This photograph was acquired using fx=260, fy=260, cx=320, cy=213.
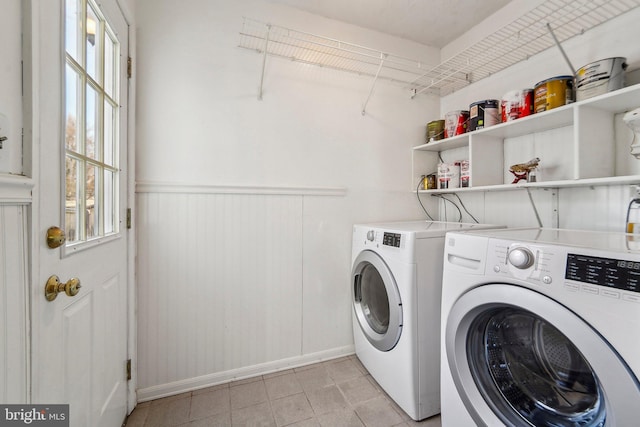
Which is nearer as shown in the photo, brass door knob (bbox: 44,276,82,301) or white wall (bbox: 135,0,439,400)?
brass door knob (bbox: 44,276,82,301)

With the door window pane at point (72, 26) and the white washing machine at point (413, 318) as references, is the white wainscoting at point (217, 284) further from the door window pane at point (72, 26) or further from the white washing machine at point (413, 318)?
the door window pane at point (72, 26)

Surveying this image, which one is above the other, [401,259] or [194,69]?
[194,69]

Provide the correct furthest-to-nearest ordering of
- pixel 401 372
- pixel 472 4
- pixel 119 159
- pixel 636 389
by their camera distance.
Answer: pixel 472 4 < pixel 401 372 < pixel 119 159 < pixel 636 389

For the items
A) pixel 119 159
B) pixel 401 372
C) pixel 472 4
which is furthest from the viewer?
pixel 472 4

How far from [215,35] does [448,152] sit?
1867 mm

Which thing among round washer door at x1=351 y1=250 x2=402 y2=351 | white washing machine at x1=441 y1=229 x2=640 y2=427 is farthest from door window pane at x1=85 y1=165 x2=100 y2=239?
white washing machine at x1=441 y1=229 x2=640 y2=427

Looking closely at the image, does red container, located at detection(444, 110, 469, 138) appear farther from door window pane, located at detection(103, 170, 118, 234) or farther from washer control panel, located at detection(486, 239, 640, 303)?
door window pane, located at detection(103, 170, 118, 234)

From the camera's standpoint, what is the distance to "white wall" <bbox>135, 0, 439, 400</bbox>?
148 centimetres

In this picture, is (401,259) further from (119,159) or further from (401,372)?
(119,159)

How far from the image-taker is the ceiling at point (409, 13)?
170cm

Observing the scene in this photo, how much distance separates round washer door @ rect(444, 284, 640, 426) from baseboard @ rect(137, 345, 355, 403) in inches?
39.5

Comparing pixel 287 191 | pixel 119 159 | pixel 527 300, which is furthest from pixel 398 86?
pixel 119 159

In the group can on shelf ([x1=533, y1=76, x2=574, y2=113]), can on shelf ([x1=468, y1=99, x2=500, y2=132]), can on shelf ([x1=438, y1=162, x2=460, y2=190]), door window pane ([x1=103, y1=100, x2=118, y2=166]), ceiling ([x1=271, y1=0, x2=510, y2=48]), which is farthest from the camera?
can on shelf ([x1=438, y1=162, x2=460, y2=190])

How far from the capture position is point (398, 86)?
2076 mm
